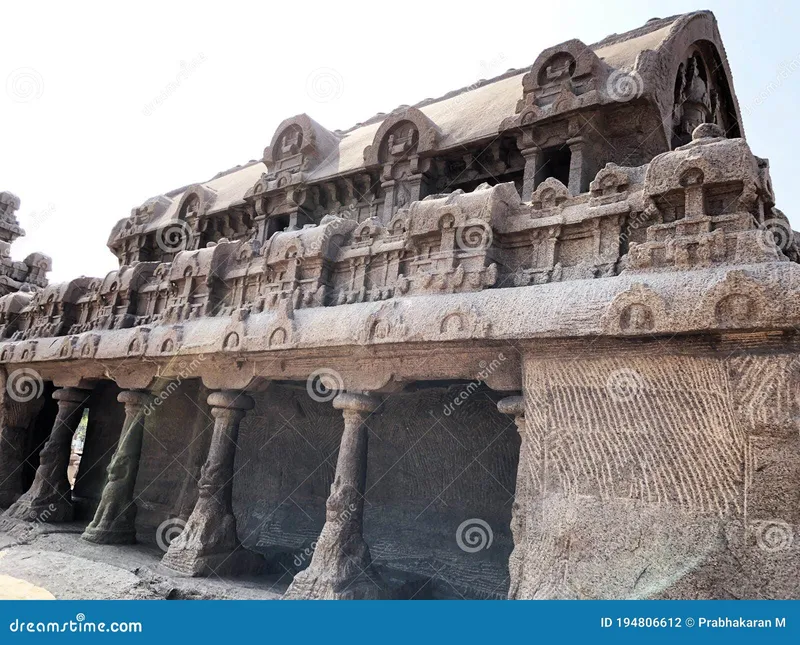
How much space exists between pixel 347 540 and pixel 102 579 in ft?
8.30

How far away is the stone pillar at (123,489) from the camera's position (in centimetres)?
759

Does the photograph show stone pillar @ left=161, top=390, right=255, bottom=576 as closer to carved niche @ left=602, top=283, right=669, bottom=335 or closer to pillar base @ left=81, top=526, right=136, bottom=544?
pillar base @ left=81, top=526, right=136, bottom=544

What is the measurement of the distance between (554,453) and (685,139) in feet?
15.8

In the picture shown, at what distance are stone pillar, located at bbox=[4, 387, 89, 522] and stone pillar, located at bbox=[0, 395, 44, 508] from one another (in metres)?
1.15

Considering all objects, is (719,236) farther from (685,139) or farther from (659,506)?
(685,139)

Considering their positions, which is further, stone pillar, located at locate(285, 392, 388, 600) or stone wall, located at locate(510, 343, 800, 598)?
stone pillar, located at locate(285, 392, 388, 600)

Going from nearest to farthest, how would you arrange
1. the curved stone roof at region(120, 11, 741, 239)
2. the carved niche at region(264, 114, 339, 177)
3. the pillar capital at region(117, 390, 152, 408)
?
1. the curved stone roof at region(120, 11, 741, 239)
2. the pillar capital at region(117, 390, 152, 408)
3. the carved niche at region(264, 114, 339, 177)

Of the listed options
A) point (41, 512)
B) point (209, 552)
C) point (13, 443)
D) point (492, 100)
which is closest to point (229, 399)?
point (209, 552)

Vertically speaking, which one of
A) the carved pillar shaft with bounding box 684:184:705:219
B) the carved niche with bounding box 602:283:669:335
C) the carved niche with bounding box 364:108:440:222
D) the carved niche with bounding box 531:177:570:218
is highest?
the carved niche with bounding box 364:108:440:222

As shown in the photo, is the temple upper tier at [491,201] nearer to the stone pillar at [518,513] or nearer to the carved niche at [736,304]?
the carved niche at [736,304]

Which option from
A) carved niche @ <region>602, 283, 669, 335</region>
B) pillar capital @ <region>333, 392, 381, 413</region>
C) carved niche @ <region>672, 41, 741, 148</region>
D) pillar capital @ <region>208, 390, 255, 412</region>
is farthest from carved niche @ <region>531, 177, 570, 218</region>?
pillar capital @ <region>208, 390, 255, 412</region>

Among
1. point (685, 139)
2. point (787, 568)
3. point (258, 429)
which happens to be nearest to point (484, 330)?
point (787, 568)

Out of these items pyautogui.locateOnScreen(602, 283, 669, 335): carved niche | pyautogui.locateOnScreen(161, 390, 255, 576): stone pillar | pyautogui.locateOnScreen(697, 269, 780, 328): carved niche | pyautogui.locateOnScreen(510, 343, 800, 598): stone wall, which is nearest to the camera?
pyautogui.locateOnScreen(510, 343, 800, 598): stone wall

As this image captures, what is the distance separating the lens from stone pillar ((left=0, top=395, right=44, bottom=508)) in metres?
9.64
